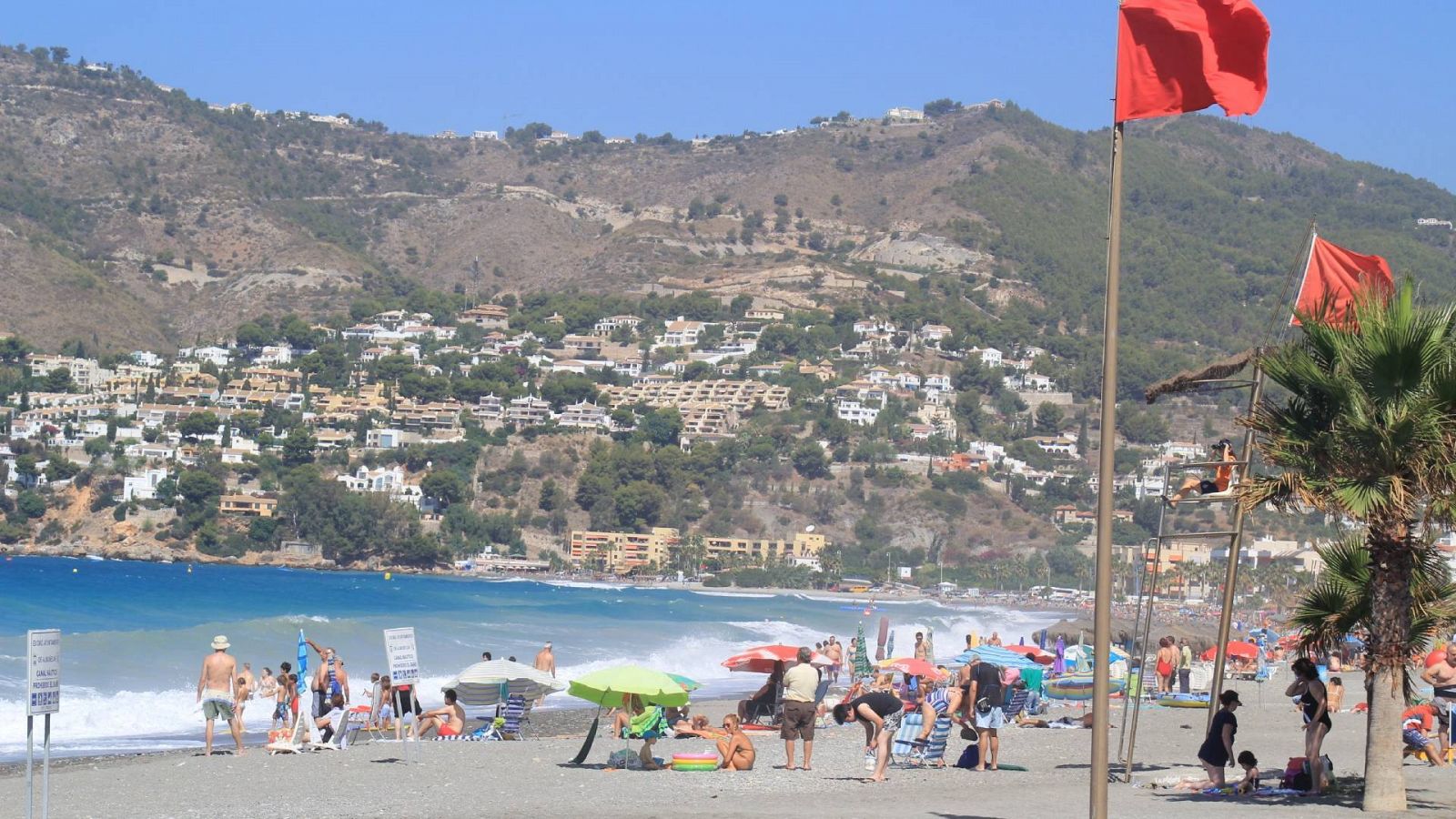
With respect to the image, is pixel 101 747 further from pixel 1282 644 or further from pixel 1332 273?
pixel 1282 644

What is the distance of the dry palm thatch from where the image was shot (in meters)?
13.0

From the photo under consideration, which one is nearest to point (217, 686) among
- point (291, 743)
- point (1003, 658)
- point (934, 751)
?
point (291, 743)

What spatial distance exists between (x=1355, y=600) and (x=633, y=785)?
581 centimetres

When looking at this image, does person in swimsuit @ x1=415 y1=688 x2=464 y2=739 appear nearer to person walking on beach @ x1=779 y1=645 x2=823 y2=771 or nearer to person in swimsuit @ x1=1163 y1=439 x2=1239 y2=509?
person walking on beach @ x1=779 y1=645 x2=823 y2=771

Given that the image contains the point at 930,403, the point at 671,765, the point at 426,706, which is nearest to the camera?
the point at 671,765

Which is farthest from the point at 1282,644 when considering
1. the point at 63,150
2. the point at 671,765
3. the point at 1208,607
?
the point at 63,150

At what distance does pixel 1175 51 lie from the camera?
9.68 meters

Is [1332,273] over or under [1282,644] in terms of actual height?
over

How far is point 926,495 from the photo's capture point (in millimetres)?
116562

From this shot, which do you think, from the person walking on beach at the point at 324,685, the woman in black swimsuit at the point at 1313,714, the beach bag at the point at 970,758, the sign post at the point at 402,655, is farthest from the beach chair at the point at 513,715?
the woman in black swimsuit at the point at 1313,714

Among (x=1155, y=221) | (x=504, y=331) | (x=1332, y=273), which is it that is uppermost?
(x=1155, y=221)

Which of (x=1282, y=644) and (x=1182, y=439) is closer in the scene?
(x=1282, y=644)

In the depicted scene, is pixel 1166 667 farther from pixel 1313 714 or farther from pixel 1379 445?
pixel 1379 445

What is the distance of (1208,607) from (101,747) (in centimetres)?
6884
